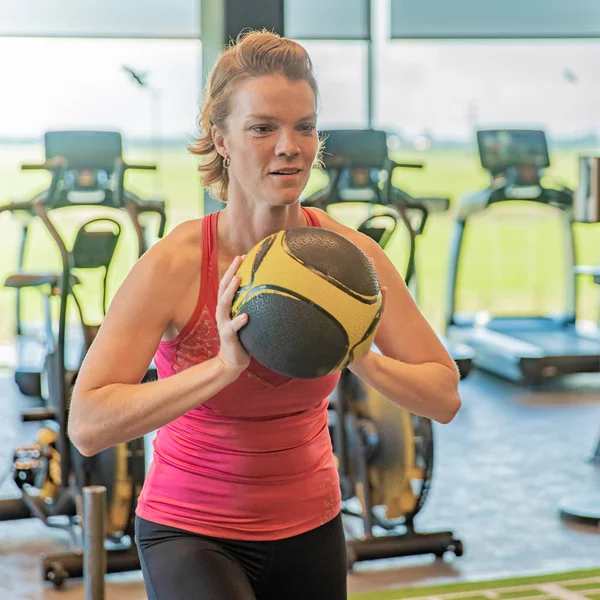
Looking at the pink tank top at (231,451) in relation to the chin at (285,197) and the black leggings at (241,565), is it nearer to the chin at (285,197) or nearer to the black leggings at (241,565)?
the black leggings at (241,565)

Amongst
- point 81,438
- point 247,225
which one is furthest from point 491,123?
point 81,438

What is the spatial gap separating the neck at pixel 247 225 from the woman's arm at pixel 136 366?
7cm

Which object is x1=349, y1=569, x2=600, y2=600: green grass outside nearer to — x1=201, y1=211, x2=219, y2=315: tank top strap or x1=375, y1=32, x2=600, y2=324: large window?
x1=201, y1=211, x2=219, y2=315: tank top strap

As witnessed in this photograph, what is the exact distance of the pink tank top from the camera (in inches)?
64.4

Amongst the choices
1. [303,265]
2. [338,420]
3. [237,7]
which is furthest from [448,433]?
[303,265]

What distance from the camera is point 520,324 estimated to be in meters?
7.49

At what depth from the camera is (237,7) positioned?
3645mm

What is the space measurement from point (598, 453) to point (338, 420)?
5.81 feet

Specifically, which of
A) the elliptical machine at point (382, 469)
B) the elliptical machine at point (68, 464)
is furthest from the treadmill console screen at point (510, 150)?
the elliptical machine at point (382, 469)

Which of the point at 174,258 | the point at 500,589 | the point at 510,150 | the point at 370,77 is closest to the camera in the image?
the point at 174,258

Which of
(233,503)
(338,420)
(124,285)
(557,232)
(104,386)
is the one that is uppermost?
(124,285)

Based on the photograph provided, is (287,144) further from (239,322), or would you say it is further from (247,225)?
(239,322)

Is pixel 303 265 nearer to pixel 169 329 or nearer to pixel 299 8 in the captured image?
pixel 169 329

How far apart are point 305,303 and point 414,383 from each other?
1.15 ft
